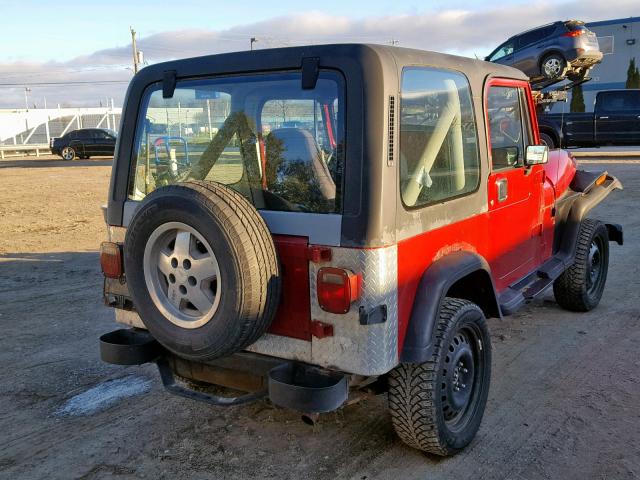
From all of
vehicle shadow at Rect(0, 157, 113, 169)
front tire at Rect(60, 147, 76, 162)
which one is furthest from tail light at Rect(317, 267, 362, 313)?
front tire at Rect(60, 147, 76, 162)

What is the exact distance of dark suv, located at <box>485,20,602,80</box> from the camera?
52.5ft

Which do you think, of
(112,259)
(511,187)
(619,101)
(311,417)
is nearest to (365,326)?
(311,417)

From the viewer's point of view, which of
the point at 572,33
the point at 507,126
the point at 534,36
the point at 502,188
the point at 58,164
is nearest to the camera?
the point at 502,188

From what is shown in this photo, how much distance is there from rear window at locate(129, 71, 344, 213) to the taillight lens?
0.32 m

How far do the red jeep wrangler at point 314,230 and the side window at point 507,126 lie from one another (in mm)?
60

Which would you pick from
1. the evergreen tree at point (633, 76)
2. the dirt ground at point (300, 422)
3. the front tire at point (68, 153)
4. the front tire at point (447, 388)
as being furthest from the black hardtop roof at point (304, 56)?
the evergreen tree at point (633, 76)

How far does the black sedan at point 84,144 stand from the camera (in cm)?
2888

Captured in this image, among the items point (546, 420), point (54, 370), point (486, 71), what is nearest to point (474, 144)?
point (486, 71)

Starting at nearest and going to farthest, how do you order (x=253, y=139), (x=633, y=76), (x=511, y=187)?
1. (x=253, y=139)
2. (x=511, y=187)
3. (x=633, y=76)

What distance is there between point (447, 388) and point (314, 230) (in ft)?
3.63

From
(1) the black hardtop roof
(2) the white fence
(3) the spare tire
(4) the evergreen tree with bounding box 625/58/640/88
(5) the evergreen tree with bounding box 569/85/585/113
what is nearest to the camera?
(3) the spare tire

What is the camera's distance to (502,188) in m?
3.93

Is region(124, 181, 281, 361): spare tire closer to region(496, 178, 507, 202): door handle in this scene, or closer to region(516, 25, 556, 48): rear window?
region(496, 178, 507, 202): door handle

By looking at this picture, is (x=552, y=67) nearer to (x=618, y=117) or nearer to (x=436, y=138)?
(x=618, y=117)
